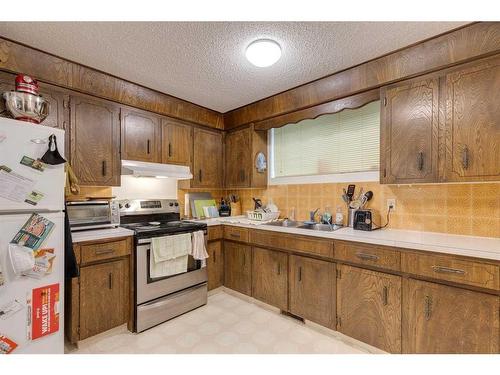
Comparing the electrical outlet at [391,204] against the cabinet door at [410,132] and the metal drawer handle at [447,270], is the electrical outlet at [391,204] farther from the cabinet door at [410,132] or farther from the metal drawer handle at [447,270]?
the metal drawer handle at [447,270]

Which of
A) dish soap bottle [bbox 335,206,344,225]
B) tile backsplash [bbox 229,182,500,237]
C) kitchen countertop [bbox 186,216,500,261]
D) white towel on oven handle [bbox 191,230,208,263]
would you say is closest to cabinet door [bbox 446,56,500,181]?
tile backsplash [bbox 229,182,500,237]

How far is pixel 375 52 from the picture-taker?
192 centimetres

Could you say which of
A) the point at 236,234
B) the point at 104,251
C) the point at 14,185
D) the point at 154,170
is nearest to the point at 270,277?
the point at 236,234

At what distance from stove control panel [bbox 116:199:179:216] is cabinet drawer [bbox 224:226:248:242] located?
2.32 feet

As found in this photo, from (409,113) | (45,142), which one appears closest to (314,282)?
(409,113)

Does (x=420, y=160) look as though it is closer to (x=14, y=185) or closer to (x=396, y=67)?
(x=396, y=67)

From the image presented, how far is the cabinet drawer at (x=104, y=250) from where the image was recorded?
6.09 feet

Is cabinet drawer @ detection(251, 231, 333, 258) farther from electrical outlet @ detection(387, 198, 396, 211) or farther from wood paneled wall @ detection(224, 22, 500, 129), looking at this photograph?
wood paneled wall @ detection(224, 22, 500, 129)

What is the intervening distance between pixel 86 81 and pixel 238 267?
2386 mm

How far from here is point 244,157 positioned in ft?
10.4

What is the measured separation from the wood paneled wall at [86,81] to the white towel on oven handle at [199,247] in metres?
1.44

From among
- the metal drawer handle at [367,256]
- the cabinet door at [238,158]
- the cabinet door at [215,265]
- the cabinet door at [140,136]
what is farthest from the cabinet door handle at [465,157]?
the cabinet door at [140,136]

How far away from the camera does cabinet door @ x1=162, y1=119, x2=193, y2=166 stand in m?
2.79

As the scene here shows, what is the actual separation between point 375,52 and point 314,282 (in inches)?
78.5
